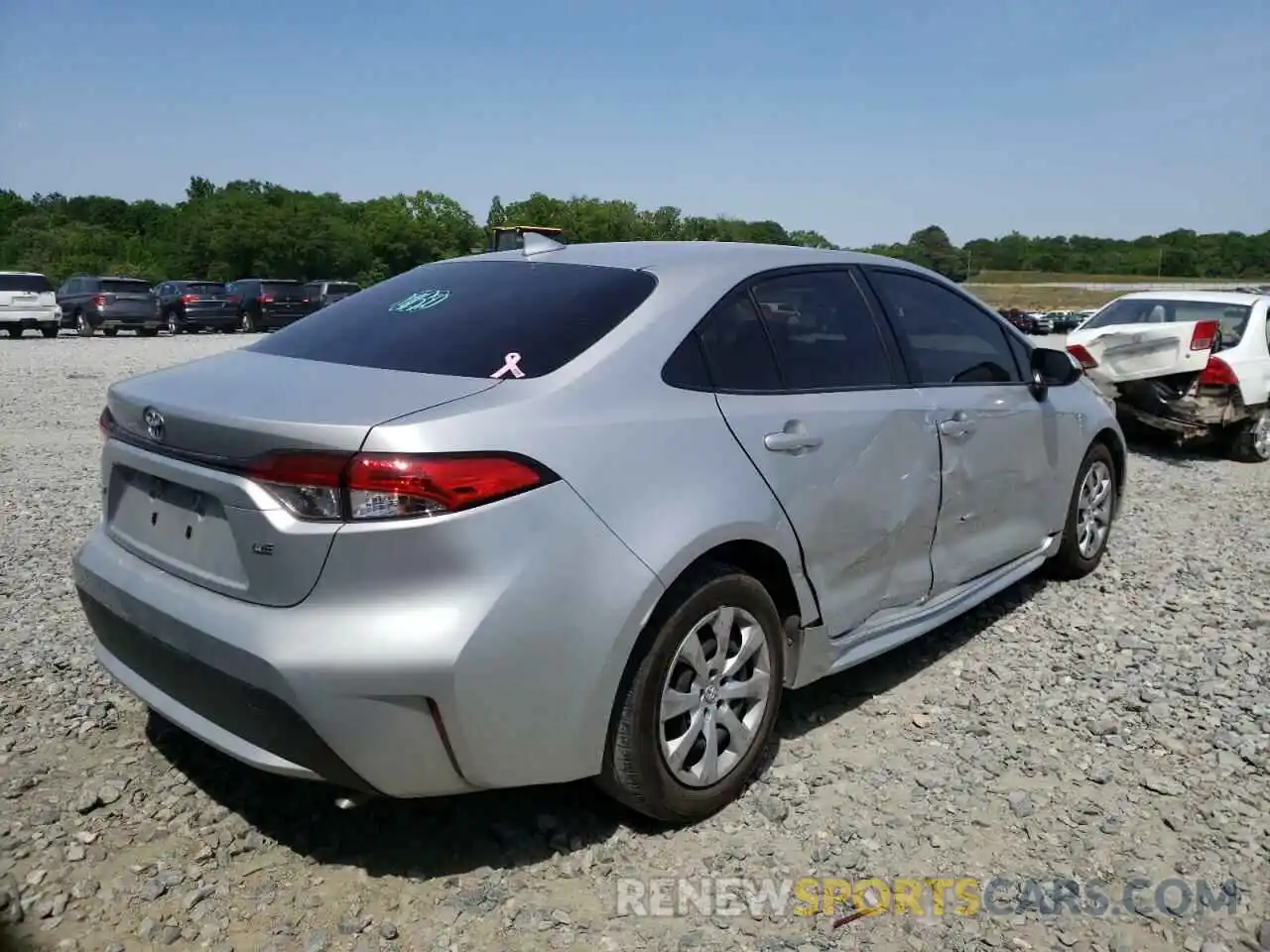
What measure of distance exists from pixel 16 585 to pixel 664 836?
3576 millimetres

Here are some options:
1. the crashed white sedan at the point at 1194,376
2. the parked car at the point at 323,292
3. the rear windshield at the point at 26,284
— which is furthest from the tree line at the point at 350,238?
the crashed white sedan at the point at 1194,376

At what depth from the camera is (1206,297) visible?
1030cm

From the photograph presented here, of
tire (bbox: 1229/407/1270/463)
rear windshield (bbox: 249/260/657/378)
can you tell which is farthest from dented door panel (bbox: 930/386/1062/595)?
tire (bbox: 1229/407/1270/463)

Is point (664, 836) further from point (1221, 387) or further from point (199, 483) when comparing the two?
point (1221, 387)

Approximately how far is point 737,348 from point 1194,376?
7.55 meters

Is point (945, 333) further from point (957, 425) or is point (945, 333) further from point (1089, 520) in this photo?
point (1089, 520)

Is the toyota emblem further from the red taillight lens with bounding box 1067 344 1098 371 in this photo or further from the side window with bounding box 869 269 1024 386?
the red taillight lens with bounding box 1067 344 1098 371

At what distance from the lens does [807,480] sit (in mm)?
3162

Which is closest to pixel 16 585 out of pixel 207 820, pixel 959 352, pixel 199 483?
pixel 207 820

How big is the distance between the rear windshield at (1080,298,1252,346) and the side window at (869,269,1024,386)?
20.4ft

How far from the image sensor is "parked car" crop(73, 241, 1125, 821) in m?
2.34

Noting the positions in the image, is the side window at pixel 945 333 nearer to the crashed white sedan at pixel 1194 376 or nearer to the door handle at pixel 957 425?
the door handle at pixel 957 425

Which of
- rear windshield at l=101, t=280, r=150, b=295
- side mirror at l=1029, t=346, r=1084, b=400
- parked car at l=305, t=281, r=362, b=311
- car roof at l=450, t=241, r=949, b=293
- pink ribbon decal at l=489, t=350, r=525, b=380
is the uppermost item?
car roof at l=450, t=241, r=949, b=293

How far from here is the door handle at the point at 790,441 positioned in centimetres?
305
